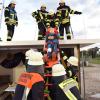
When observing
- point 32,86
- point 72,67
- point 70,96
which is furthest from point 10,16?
point 70,96

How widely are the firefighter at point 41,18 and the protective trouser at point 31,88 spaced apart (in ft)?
12.8

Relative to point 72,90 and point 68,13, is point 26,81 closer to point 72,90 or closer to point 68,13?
point 72,90

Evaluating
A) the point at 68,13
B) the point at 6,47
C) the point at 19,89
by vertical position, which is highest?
the point at 68,13

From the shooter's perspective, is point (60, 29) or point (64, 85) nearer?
point (64, 85)

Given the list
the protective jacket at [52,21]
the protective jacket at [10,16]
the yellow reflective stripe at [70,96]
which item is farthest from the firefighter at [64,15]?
the yellow reflective stripe at [70,96]

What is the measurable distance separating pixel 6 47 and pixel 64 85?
3.47 metres

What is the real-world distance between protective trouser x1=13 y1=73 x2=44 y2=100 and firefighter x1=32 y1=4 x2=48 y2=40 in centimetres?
390

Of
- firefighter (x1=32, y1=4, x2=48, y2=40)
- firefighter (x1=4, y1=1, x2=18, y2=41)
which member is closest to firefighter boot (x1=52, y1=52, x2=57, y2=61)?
firefighter (x1=32, y1=4, x2=48, y2=40)

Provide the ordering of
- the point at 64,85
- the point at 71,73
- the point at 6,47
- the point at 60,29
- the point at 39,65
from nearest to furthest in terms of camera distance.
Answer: the point at 64,85
the point at 39,65
the point at 71,73
the point at 6,47
the point at 60,29

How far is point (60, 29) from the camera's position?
10062mm

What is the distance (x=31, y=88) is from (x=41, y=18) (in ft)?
14.5

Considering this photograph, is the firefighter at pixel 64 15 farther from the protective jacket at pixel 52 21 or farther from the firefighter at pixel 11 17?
the firefighter at pixel 11 17

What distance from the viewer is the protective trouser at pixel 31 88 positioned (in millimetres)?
5773

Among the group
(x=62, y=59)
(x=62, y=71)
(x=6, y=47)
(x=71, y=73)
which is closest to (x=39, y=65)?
(x=62, y=71)
